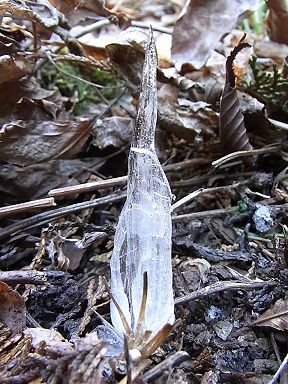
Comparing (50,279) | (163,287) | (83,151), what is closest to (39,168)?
(83,151)

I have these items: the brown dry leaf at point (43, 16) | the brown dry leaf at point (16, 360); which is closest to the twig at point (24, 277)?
the brown dry leaf at point (16, 360)

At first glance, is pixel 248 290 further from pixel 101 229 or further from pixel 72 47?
pixel 72 47

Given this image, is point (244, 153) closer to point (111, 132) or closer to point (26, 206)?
point (111, 132)

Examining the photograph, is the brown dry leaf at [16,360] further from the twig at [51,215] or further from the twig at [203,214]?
the twig at [203,214]

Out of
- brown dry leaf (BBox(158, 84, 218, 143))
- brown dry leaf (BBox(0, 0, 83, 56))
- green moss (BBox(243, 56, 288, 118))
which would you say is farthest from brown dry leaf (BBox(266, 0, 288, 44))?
brown dry leaf (BBox(0, 0, 83, 56))

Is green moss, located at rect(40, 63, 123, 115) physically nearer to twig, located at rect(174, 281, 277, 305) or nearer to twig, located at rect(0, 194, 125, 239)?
twig, located at rect(0, 194, 125, 239)
